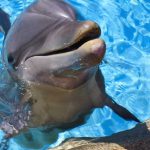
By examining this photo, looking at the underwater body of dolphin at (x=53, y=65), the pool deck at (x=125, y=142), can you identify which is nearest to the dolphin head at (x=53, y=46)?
the underwater body of dolphin at (x=53, y=65)

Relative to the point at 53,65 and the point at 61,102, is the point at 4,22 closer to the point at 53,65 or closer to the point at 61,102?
the point at 61,102

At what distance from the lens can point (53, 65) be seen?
11.5ft

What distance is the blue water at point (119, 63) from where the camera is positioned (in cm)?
545

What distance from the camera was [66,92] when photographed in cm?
396

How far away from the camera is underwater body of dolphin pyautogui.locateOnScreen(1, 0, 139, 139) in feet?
10.4

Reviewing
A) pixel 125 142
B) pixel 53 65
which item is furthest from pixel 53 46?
pixel 125 142

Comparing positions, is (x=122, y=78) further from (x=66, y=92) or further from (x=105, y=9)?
(x=66, y=92)

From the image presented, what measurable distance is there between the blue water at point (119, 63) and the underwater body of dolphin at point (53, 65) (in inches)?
17.3

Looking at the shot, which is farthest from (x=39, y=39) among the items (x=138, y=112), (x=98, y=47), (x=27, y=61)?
(x=138, y=112)

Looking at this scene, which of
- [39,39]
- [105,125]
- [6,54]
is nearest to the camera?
[39,39]

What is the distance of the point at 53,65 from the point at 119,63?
338cm

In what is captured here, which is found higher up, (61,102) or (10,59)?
(10,59)

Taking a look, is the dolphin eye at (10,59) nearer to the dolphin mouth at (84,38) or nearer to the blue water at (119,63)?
the blue water at (119,63)

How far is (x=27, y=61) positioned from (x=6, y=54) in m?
0.47
